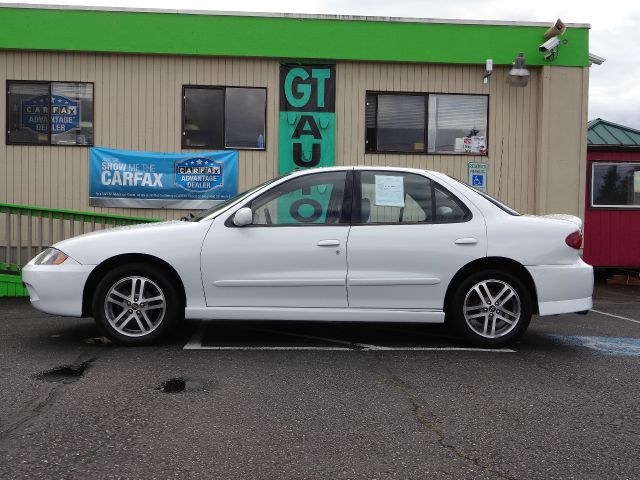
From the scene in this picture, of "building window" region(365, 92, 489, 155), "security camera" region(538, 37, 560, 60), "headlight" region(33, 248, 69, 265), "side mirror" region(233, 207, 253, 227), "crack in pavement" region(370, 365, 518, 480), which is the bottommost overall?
"crack in pavement" region(370, 365, 518, 480)

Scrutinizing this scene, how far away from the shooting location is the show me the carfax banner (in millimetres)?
12156

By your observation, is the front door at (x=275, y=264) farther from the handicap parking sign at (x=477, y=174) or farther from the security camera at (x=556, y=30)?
the security camera at (x=556, y=30)

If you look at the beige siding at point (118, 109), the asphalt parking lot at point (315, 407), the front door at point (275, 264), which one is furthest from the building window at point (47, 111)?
the front door at point (275, 264)

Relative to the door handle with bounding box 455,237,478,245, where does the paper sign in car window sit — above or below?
above

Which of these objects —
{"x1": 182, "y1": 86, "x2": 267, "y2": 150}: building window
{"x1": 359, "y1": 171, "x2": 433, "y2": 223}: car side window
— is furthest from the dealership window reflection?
{"x1": 359, "y1": 171, "x2": 433, "y2": 223}: car side window

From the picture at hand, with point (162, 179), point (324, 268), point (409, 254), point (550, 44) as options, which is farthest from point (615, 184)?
point (324, 268)

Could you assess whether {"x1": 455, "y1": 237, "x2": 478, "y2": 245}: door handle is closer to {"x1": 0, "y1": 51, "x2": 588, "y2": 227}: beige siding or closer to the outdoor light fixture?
{"x1": 0, "y1": 51, "x2": 588, "y2": 227}: beige siding

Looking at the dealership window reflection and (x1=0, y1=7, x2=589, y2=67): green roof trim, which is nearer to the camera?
(x1=0, y1=7, x2=589, y2=67): green roof trim

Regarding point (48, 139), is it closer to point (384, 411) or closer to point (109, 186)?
point (109, 186)

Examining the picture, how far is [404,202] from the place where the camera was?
6188mm

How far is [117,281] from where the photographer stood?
233 inches

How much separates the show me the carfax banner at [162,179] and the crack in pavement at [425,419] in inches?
293

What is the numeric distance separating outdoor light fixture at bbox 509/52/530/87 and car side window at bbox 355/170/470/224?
6.81 metres

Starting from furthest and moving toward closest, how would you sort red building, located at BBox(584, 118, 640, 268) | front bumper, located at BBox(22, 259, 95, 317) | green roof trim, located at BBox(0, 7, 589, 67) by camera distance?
red building, located at BBox(584, 118, 640, 268) < green roof trim, located at BBox(0, 7, 589, 67) < front bumper, located at BBox(22, 259, 95, 317)
